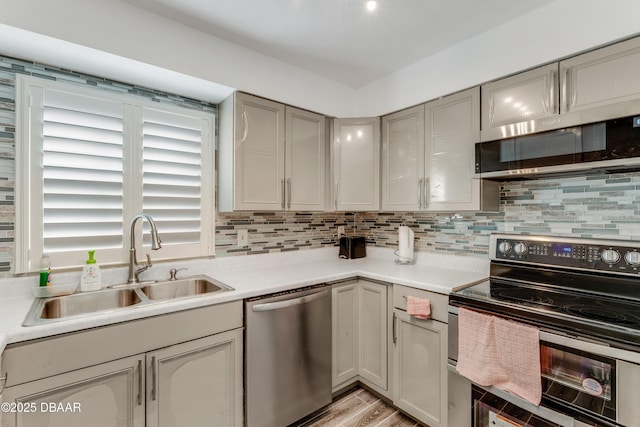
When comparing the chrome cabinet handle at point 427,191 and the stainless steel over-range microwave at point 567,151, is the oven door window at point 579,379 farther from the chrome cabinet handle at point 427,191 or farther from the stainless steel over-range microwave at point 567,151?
the chrome cabinet handle at point 427,191

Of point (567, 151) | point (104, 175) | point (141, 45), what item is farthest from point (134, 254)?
point (567, 151)

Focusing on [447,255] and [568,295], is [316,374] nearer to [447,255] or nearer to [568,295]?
[447,255]

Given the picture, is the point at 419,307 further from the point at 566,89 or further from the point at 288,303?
the point at 566,89

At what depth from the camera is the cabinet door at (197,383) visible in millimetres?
1350

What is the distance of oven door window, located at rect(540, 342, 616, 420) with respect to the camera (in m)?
1.11

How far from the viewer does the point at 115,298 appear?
164 centimetres

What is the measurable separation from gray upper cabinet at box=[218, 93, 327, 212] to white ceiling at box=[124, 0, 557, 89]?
1.27ft

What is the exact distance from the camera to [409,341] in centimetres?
183

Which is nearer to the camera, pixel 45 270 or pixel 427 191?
pixel 45 270

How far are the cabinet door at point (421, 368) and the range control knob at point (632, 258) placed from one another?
3.00 feet

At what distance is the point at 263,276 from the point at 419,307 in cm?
102

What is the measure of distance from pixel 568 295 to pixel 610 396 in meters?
0.54

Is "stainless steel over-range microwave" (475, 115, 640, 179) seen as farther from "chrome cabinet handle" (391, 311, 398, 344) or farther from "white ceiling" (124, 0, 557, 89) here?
"chrome cabinet handle" (391, 311, 398, 344)

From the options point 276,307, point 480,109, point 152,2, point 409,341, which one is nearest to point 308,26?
point 152,2
